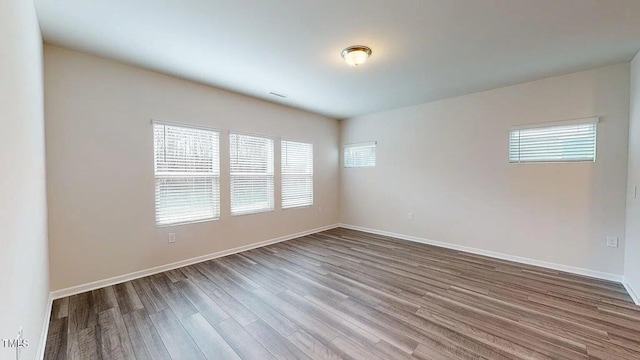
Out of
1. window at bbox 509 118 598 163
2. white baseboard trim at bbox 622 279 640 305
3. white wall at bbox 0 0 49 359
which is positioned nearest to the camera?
white wall at bbox 0 0 49 359

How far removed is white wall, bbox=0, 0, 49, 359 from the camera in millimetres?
1108

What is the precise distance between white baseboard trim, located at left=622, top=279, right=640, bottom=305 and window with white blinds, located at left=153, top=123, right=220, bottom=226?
4933mm

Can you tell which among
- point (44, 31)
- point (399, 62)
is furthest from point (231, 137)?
point (399, 62)

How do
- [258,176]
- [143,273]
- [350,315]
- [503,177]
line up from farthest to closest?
[258,176]
[503,177]
[143,273]
[350,315]

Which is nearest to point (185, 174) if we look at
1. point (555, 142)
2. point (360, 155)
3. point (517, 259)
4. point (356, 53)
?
point (356, 53)

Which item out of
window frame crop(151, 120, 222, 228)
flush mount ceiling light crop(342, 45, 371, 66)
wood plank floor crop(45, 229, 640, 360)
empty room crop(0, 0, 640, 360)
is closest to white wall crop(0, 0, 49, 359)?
empty room crop(0, 0, 640, 360)

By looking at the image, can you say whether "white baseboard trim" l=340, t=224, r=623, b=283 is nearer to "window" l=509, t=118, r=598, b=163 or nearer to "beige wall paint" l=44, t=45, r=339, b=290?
"window" l=509, t=118, r=598, b=163

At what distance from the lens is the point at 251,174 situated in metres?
4.34

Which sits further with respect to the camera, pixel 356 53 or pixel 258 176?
pixel 258 176

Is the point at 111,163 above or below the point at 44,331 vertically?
above

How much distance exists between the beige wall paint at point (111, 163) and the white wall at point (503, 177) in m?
3.15

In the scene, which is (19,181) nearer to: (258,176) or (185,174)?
(185,174)

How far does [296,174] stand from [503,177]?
3.50 metres

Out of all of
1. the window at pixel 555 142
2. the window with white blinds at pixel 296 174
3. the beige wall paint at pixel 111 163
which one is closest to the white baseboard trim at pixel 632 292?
the window at pixel 555 142
